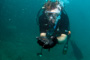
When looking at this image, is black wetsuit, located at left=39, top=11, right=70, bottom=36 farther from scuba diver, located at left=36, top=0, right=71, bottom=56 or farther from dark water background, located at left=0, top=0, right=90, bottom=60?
dark water background, located at left=0, top=0, right=90, bottom=60

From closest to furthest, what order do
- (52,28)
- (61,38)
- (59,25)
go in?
(52,28)
(61,38)
(59,25)

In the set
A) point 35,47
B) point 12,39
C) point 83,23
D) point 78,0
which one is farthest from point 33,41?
point 78,0

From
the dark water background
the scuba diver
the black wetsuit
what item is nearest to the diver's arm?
the scuba diver

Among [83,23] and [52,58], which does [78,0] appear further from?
[52,58]

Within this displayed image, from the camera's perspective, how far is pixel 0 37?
47.2 ft

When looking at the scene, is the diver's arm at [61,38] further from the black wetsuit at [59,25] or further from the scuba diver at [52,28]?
the black wetsuit at [59,25]

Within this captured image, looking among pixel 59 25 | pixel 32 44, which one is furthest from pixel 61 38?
pixel 32 44

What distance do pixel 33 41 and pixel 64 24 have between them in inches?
356

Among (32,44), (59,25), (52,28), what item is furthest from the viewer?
(32,44)

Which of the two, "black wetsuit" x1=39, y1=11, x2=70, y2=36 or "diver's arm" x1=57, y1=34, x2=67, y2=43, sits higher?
"black wetsuit" x1=39, y1=11, x2=70, y2=36

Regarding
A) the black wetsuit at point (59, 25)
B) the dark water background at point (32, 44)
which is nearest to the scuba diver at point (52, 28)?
the black wetsuit at point (59, 25)

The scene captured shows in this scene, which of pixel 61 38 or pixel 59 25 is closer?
pixel 61 38

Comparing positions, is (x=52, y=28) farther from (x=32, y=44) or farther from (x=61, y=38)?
(x=32, y=44)

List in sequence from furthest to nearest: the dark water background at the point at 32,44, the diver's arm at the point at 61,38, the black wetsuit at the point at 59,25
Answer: the dark water background at the point at 32,44, the black wetsuit at the point at 59,25, the diver's arm at the point at 61,38
